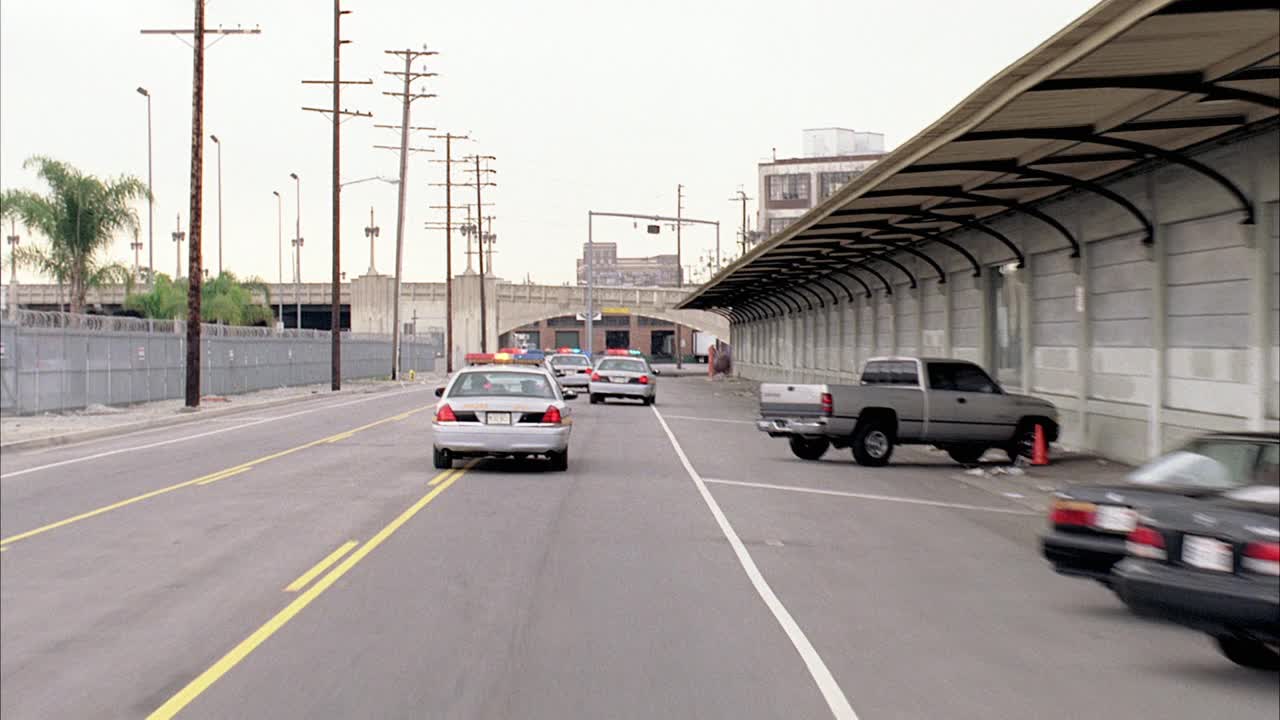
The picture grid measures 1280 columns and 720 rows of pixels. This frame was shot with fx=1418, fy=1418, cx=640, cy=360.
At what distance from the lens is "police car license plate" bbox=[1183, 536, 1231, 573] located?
25.0 ft

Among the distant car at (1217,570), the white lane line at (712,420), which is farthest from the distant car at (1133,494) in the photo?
the white lane line at (712,420)

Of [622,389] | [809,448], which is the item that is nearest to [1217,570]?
[809,448]

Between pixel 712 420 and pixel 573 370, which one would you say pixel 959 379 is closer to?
pixel 712 420

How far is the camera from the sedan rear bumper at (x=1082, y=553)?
9672 mm

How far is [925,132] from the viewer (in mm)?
18453

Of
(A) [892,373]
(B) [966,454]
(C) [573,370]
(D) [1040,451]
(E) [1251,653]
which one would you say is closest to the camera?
(E) [1251,653]

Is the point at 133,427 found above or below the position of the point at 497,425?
below

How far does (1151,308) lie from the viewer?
861 inches

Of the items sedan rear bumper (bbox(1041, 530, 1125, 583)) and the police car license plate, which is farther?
sedan rear bumper (bbox(1041, 530, 1125, 583))

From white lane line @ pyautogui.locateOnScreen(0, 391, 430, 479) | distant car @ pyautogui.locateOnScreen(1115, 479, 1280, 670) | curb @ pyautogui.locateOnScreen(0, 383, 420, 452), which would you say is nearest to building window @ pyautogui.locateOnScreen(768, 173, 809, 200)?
curb @ pyautogui.locateOnScreen(0, 383, 420, 452)

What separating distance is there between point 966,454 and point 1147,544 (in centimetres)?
1686

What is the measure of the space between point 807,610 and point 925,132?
10.0m

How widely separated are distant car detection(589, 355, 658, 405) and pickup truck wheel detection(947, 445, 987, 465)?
20198 millimetres

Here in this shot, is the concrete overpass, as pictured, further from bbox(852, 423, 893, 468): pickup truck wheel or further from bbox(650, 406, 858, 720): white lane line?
bbox(650, 406, 858, 720): white lane line
